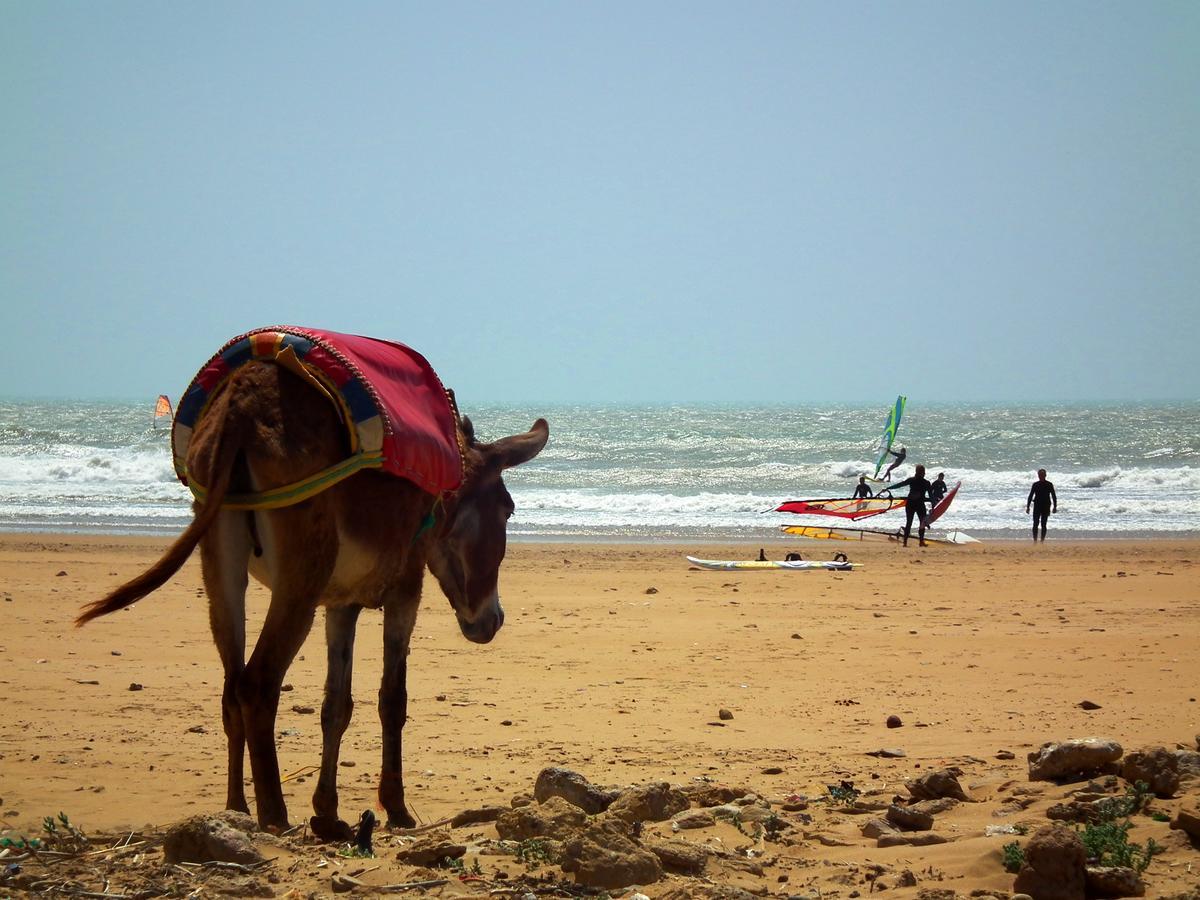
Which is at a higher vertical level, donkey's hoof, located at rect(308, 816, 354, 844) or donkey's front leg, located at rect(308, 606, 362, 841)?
donkey's front leg, located at rect(308, 606, 362, 841)

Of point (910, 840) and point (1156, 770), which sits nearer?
point (910, 840)

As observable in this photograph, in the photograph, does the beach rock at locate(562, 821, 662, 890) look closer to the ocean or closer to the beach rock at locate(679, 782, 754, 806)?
the beach rock at locate(679, 782, 754, 806)

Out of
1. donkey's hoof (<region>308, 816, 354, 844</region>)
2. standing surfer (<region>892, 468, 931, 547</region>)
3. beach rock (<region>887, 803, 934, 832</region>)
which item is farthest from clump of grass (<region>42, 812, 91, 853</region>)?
standing surfer (<region>892, 468, 931, 547</region>)

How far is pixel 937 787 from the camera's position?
5348mm

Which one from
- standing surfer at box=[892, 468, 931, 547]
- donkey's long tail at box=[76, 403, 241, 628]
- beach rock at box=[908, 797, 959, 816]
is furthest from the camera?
standing surfer at box=[892, 468, 931, 547]

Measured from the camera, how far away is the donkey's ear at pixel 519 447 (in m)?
5.68

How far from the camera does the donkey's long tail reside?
4168mm

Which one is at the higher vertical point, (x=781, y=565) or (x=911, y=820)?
(x=911, y=820)

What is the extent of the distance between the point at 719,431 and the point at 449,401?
73.4m

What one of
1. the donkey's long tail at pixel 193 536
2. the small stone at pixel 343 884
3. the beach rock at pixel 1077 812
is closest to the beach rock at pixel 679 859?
the small stone at pixel 343 884

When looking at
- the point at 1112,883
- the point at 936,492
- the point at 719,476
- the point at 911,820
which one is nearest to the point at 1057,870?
the point at 1112,883

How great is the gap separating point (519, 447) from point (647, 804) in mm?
1790

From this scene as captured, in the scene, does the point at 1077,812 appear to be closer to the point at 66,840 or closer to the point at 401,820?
the point at 401,820

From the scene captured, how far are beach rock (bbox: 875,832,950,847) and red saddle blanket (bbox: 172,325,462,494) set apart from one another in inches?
87.9
